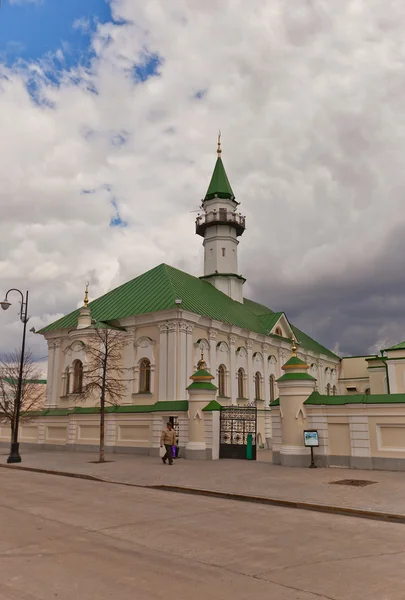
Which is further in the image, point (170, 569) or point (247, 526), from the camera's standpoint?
point (247, 526)

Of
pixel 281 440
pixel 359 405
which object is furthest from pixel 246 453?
pixel 359 405

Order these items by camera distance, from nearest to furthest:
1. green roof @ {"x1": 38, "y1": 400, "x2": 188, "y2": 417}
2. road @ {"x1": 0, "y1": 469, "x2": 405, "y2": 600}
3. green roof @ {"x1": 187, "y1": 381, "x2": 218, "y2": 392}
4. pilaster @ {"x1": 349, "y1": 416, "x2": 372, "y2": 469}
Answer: road @ {"x1": 0, "y1": 469, "x2": 405, "y2": 600} → pilaster @ {"x1": 349, "y1": 416, "x2": 372, "y2": 469} → green roof @ {"x1": 187, "y1": 381, "x2": 218, "y2": 392} → green roof @ {"x1": 38, "y1": 400, "x2": 188, "y2": 417}

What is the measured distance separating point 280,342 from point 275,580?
40.9m

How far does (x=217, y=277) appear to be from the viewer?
158 feet

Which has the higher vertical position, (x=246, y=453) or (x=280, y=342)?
(x=280, y=342)

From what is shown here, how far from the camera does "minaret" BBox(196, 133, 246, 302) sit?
48.6m

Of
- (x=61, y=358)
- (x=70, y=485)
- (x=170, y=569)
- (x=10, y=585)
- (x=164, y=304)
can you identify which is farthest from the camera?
(x=61, y=358)

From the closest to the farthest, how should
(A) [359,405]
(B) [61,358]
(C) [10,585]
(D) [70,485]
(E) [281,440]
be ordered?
(C) [10,585] → (D) [70,485] → (A) [359,405] → (E) [281,440] → (B) [61,358]

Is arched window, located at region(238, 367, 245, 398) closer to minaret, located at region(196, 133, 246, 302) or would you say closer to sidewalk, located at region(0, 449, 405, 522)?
minaret, located at region(196, 133, 246, 302)

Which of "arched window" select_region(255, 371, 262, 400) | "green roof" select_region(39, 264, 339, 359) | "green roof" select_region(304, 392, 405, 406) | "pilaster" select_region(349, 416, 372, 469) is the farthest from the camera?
"arched window" select_region(255, 371, 262, 400)

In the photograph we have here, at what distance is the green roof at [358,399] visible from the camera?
17.8 metres

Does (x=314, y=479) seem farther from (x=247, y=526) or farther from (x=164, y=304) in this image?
(x=164, y=304)

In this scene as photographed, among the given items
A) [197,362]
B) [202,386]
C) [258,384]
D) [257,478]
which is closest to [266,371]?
[258,384]

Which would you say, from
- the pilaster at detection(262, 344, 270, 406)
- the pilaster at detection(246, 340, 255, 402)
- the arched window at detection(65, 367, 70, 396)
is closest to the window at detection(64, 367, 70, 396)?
the arched window at detection(65, 367, 70, 396)
